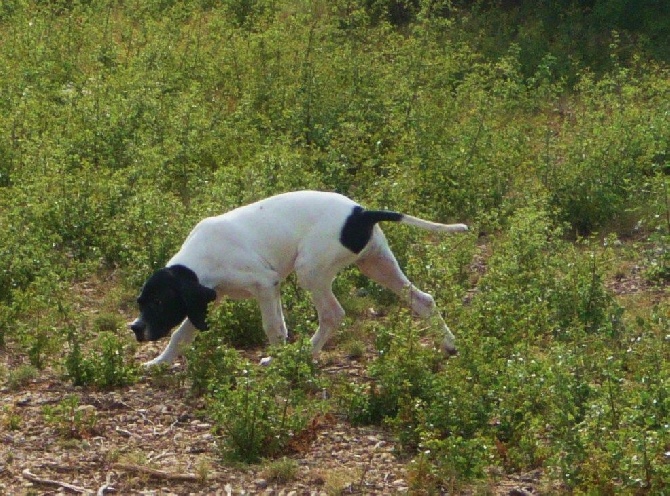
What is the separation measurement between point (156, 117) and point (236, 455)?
5960mm

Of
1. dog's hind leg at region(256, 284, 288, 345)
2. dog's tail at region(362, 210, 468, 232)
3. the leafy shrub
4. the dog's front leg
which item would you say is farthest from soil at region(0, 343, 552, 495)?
dog's tail at region(362, 210, 468, 232)

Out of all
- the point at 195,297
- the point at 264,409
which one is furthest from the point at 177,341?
the point at 264,409

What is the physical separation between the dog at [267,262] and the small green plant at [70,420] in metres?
0.96

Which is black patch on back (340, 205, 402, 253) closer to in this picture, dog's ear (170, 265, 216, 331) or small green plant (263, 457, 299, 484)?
dog's ear (170, 265, 216, 331)

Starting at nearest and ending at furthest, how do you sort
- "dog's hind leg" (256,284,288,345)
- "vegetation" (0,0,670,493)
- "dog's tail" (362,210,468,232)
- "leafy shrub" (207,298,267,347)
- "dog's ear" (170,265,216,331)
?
"vegetation" (0,0,670,493), "dog's ear" (170,265,216,331), "dog's hind leg" (256,284,288,345), "dog's tail" (362,210,468,232), "leafy shrub" (207,298,267,347)

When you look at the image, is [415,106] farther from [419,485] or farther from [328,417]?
[419,485]

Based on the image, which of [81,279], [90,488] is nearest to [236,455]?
[90,488]

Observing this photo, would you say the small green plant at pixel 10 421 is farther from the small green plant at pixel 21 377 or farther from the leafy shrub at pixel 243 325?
the leafy shrub at pixel 243 325

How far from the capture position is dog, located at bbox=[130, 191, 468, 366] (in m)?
8.12

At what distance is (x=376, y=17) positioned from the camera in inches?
699

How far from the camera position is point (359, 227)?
830 cm

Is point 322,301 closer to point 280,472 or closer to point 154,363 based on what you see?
point 154,363

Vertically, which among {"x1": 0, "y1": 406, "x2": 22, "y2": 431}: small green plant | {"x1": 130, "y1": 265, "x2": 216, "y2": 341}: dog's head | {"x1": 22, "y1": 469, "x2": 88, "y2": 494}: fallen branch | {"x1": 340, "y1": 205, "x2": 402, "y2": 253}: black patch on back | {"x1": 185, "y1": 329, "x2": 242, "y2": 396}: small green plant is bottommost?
{"x1": 0, "y1": 406, "x2": 22, "y2": 431}: small green plant

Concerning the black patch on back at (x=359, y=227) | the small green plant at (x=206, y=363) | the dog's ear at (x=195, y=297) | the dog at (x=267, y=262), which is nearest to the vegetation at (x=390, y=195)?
the small green plant at (x=206, y=363)
